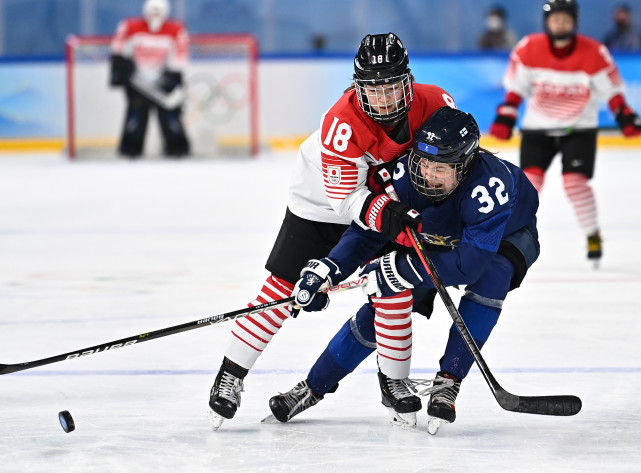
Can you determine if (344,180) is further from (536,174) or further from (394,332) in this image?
(536,174)

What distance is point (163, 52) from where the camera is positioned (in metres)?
9.80

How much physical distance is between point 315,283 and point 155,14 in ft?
25.2

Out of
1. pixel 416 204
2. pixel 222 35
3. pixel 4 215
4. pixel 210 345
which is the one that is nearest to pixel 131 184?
pixel 4 215

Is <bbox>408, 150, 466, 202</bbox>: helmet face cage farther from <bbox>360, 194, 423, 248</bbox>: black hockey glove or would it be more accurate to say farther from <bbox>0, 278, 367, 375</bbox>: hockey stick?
<bbox>0, 278, 367, 375</bbox>: hockey stick

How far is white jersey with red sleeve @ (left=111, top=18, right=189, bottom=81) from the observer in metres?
9.77

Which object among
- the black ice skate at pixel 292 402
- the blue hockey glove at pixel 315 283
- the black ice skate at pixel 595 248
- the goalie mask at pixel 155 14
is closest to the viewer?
the blue hockey glove at pixel 315 283

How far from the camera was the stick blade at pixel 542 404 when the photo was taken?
2.46 m

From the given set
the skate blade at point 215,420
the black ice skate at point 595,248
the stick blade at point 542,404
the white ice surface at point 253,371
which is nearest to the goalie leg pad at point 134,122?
the white ice surface at point 253,371

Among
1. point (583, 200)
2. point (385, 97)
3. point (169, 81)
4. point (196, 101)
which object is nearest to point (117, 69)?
point (169, 81)

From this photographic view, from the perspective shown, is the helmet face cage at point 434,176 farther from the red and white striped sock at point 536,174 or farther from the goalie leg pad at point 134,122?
the goalie leg pad at point 134,122

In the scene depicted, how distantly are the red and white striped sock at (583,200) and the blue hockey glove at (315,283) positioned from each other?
259 cm

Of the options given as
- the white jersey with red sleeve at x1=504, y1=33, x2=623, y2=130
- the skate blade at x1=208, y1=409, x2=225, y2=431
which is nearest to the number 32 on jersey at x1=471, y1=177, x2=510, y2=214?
the skate blade at x1=208, y1=409, x2=225, y2=431

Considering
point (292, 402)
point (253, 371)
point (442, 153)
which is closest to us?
point (442, 153)

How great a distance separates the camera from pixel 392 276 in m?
2.46
